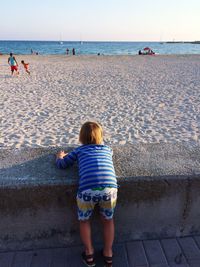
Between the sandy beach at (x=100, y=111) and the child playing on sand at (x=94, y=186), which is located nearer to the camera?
the child playing on sand at (x=94, y=186)

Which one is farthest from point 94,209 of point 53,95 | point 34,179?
point 53,95

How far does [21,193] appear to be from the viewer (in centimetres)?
241

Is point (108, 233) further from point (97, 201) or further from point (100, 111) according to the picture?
point (100, 111)

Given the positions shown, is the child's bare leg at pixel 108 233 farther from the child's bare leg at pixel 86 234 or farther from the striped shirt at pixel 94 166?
the striped shirt at pixel 94 166

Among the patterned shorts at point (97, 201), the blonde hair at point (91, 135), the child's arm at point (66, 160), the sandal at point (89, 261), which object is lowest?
the sandal at point (89, 261)

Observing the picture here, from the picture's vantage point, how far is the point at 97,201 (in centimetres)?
Answer: 226

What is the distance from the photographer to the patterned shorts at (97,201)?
2220 millimetres

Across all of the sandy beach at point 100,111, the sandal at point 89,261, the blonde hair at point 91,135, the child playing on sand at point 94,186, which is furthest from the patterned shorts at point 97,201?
the sandy beach at point 100,111

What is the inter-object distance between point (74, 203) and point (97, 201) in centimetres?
34

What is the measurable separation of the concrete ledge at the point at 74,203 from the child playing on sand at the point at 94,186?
19cm

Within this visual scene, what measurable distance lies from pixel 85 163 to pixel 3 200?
0.81 metres

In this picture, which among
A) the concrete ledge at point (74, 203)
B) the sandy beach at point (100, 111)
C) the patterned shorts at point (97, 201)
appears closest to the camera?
the patterned shorts at point (97, 201)

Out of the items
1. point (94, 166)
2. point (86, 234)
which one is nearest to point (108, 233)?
point (86, 234)

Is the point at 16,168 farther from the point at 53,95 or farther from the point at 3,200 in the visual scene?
the point at 53,95
